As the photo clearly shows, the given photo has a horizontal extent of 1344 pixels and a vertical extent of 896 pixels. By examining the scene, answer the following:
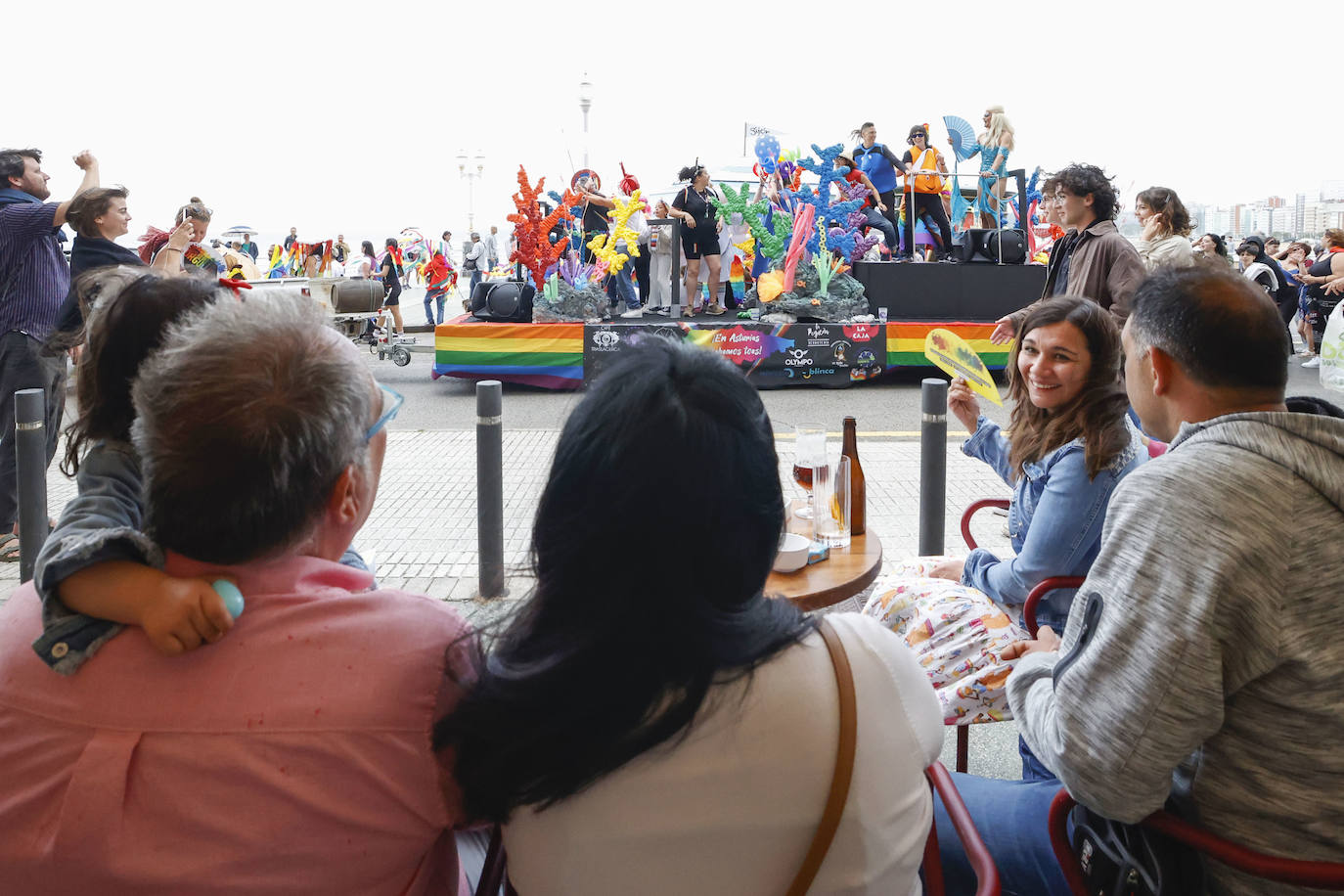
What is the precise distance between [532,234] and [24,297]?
6311mm

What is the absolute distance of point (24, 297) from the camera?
4473mm

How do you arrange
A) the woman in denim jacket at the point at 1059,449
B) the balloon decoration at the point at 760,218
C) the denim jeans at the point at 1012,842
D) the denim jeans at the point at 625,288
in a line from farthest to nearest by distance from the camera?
1. the denim jeans at the point at 625,288
2. the balloon decoration at the point at 760,218
3. the woman in denim jacket at the point at 1059,449
4. the denim jeans at the point at 1012,842

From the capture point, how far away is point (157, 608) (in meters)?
1.12

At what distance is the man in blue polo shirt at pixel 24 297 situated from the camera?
4391 mm

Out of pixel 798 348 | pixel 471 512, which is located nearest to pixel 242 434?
pixel 471 512

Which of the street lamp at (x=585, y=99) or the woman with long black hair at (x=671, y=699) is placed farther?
the street lamp at (x=585, y=99)

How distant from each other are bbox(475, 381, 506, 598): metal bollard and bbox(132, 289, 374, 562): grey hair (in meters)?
2.69

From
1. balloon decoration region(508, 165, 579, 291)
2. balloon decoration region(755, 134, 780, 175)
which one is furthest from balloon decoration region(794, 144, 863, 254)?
balloon decoration region(508, 165, 579, 291)

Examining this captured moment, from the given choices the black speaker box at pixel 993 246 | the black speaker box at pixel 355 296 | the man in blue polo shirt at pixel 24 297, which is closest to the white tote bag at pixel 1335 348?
the black speaker box at pixel 993 246

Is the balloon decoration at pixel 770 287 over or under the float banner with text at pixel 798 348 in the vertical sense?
over

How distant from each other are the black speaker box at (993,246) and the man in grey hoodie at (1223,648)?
10163 mm

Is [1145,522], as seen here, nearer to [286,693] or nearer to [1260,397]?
[1260,397]

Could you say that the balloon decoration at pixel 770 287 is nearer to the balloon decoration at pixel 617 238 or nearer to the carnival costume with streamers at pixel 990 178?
the balloon decoration at pixel 617 238

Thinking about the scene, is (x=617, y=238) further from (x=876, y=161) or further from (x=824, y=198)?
(x=876, y=161)
